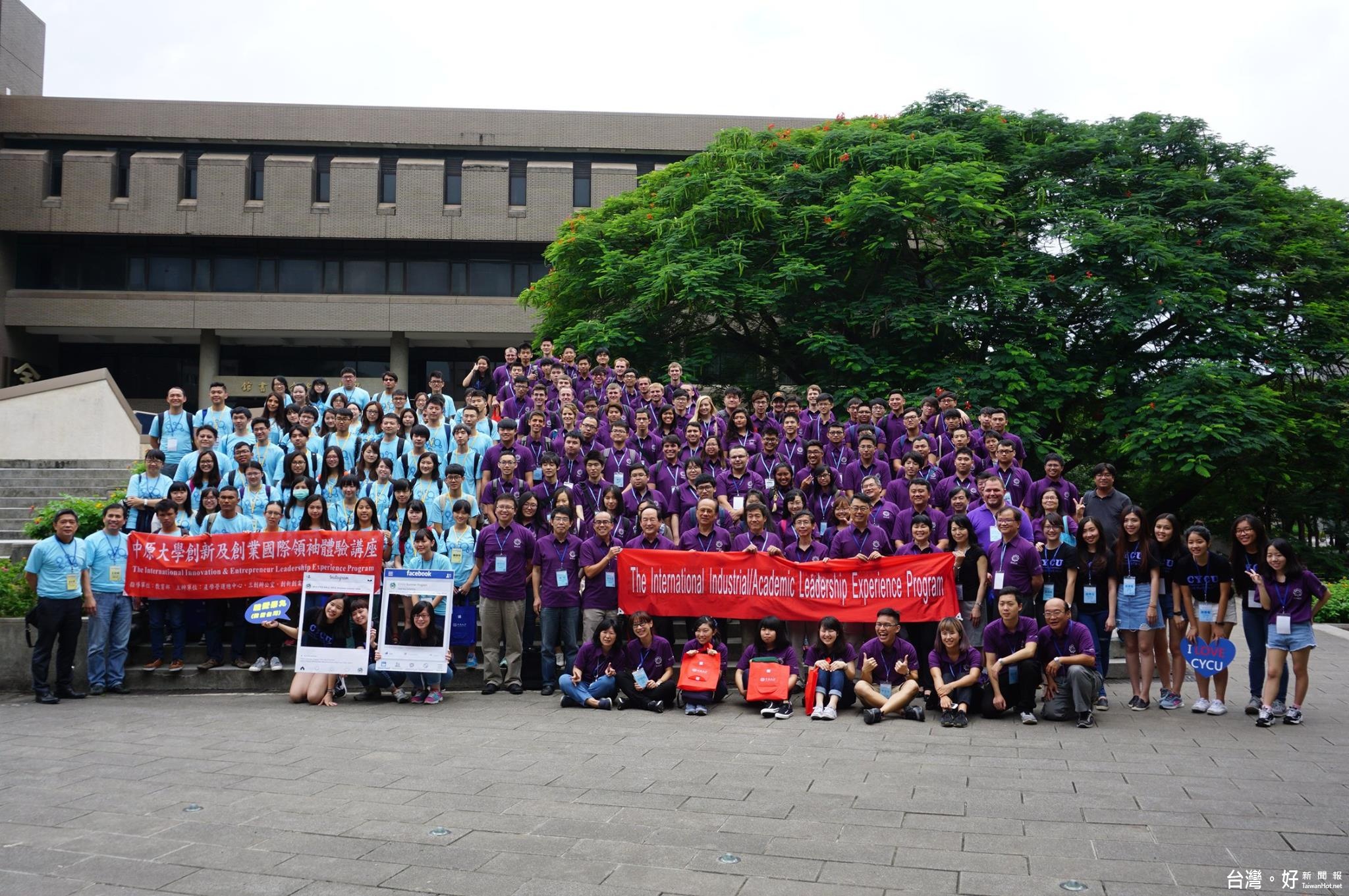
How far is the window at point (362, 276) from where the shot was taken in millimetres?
38062

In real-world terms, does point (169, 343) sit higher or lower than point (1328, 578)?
higher

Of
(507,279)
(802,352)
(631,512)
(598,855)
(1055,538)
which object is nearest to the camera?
(598,855)

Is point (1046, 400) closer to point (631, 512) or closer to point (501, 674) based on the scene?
point (631, 512)

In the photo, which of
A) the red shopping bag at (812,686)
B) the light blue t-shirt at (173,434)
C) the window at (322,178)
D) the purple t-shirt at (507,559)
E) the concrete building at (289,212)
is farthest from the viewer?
the window at (322,178)

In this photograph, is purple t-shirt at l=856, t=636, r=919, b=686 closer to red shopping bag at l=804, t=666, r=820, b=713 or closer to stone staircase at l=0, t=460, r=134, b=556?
red shopping bag at l=804, t=666, r=820, b=713

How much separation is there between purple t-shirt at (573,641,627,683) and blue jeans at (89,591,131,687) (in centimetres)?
487

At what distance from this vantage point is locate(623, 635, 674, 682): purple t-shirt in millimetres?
10359

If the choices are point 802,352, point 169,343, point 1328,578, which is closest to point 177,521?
point 802,352

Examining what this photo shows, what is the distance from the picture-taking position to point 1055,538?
1029 cm

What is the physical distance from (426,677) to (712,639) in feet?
9.56

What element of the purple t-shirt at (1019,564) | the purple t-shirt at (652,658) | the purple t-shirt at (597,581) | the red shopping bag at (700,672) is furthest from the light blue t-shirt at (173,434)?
the purple t-shirt at (1019,564)

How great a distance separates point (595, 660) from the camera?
1034 centimetres

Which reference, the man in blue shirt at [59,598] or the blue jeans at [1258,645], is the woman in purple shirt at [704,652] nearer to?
the blue jeans at [1258,645]

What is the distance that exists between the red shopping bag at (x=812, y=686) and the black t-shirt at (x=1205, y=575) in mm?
3613
